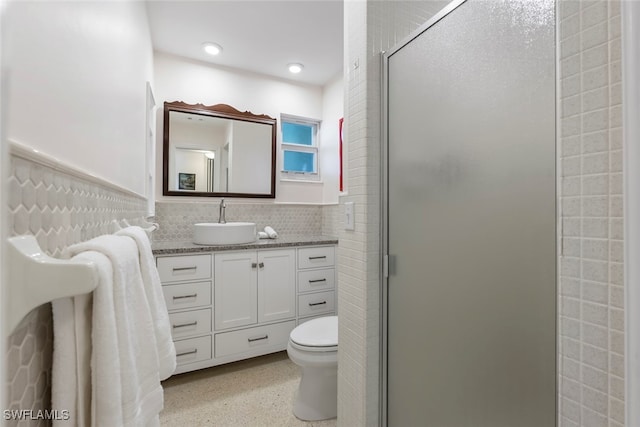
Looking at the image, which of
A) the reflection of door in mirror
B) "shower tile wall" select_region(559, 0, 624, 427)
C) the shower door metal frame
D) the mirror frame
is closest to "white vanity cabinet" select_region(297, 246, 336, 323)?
the mirror frame

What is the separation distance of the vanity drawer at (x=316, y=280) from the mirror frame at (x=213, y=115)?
0.86m

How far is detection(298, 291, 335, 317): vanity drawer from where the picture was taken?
2.40m

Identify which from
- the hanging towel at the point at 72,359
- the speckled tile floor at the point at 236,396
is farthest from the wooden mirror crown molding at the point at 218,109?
the hanging towel at the point at 72,359

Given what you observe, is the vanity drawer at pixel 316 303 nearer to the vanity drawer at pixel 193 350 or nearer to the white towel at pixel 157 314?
the vanity drawer at pixel 193 350

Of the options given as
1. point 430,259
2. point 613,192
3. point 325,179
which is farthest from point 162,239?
point 613,192

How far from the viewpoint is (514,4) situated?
803 millimetres

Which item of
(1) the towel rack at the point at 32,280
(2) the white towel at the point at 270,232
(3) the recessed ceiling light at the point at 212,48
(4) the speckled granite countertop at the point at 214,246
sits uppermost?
(3) the recessed ceiling light at the point at 212,48

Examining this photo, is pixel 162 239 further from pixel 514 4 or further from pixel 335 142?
pixel 514 4

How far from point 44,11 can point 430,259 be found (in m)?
1.12

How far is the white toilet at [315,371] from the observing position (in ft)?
5.15

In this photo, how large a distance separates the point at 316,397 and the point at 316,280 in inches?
36.1

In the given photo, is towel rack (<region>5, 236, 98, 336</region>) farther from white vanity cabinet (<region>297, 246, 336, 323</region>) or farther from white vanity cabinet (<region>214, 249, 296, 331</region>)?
white vanity cabinet (<region>297, 246, 336, 323</region>)

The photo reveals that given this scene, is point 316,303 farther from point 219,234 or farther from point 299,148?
point 299,148

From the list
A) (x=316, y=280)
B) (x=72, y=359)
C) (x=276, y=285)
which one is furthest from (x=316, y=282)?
(x=72, y=359)
